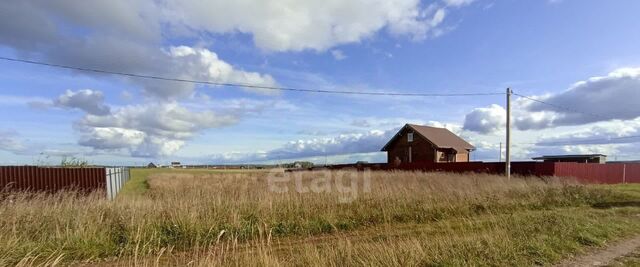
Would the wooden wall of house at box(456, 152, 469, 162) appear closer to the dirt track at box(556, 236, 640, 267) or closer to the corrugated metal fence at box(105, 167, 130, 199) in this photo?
the corrugated metal fence at box(105, 167, 130, 199)

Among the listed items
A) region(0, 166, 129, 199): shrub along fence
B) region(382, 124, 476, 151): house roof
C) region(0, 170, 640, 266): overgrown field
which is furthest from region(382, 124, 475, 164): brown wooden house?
region(0, 166, 129, 199): shrub along fence

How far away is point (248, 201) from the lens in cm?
1172

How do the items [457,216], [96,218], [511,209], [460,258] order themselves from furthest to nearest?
[511,209] < [457,216] < [96,218] < [460,258]

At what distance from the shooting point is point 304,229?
35.0 ft

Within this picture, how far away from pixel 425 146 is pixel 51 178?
117 ft

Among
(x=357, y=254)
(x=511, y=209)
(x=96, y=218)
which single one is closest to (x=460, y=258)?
(x=357, y=254)

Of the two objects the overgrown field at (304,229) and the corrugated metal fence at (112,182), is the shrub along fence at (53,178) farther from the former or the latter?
the overgrown field at (304,229)

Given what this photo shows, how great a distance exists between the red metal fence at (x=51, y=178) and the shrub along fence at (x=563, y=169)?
24.0 metres

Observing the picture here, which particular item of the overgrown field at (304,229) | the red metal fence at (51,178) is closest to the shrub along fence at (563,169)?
the overgrown field at (304,229)

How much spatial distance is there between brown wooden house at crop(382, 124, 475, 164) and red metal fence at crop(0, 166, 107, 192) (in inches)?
1284

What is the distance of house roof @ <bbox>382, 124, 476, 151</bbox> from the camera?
1817 inches

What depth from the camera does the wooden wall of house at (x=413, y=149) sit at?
4586 cm

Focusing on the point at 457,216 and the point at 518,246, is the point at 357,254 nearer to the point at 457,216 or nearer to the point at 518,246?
the point at 518,246

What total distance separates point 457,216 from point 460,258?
21.6 feet
